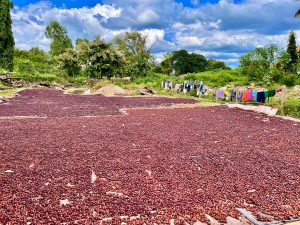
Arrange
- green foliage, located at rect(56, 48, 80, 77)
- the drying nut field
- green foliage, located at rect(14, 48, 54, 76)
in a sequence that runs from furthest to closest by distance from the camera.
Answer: green foliage, located at rect(56, 48, 80, 77) → green foliage, located at rect(14, 48, 54, 76) → the drying nut field

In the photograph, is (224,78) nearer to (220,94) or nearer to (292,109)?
(220,94)

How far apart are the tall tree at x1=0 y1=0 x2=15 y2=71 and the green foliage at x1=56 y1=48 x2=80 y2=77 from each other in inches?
250

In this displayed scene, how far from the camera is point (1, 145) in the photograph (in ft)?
27.9

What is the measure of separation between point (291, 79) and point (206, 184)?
28614 mm

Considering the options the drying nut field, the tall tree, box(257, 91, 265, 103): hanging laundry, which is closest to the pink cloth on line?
box(257, 91, 265, 103): hanging laundry

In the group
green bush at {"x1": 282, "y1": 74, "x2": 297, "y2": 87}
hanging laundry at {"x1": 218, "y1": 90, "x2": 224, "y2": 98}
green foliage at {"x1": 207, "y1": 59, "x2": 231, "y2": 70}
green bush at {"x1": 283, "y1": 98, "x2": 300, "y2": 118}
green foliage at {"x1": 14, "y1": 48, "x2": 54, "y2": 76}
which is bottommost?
green bush at {"x1": 283, "y1": 98, "x2": 300, "y2": 118}

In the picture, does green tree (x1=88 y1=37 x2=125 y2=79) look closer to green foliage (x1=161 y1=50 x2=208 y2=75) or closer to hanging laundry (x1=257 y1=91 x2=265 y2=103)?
hanging laundry (x1=257 y1=91 x2=265 y2=103)

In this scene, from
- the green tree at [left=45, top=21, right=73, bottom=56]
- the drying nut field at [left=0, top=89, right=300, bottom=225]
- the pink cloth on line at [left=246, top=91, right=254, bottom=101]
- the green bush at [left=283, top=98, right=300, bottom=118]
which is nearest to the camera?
the drying nut field at [left=0, top=89, right=300, bottom=225]

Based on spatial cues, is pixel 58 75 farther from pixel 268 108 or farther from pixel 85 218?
pixel 85 218

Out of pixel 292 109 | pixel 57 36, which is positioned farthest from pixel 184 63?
pixel 292 109

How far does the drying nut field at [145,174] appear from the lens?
4.61 metres

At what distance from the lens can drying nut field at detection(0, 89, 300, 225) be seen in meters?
4.61

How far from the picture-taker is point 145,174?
625cm

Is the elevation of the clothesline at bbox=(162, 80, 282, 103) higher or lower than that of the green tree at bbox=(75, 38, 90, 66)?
lower
